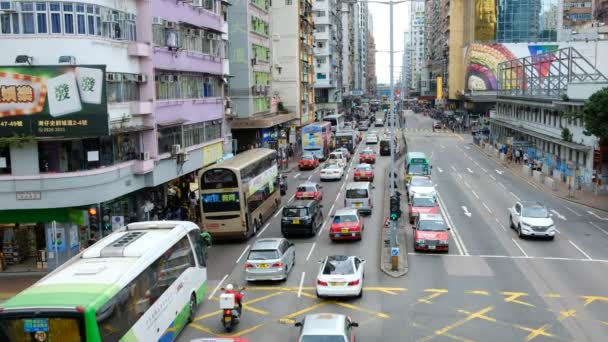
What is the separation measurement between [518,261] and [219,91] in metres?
24.9

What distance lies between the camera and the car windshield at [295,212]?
3222 centimetres

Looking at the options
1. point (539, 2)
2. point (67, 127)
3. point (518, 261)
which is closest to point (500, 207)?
point (518, 261)

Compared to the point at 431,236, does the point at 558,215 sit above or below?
below

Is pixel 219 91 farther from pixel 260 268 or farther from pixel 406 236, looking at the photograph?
pixel 260 268

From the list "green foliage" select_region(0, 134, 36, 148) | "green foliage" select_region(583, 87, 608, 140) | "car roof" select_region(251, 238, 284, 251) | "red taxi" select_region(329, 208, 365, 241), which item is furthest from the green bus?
"green foliage" select_region(0, 134, 36, 148)

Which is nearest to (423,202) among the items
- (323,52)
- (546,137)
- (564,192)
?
(564,192)

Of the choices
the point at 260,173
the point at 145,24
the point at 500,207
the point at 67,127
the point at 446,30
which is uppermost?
the point at 446,30

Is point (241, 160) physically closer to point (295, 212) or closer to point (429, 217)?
point (295, 212)

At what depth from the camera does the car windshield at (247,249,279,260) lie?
2416cm

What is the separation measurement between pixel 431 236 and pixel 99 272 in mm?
17492

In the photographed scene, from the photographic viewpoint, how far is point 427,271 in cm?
2588

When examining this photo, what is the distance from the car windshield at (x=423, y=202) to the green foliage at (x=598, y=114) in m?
11.4

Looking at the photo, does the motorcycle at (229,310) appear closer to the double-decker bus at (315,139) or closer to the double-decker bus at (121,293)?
the double-decker bus at (121,293)

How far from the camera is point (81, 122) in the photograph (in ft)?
85.8
